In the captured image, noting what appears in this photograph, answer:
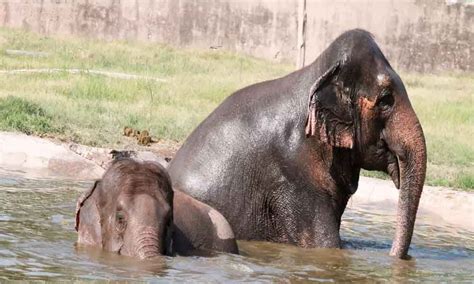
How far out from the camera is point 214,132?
386 inches

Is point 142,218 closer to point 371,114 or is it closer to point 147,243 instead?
point 147,243

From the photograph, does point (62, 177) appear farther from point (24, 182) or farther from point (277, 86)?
point (277, 86)

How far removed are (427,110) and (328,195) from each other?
985 centimetres

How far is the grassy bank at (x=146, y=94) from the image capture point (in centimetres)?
1474

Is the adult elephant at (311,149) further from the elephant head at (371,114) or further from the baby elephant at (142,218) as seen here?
the baby elephant at (142,218)

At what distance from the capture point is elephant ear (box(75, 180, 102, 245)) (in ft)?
26.3

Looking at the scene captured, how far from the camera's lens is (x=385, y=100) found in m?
9.30

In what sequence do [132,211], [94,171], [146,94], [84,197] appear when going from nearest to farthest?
1. [132,211]
2. [84,197]
3. [94,171]
4. [146,94]

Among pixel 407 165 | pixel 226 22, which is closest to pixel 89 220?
pixel 407 165

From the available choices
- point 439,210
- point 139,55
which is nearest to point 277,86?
point 439,210

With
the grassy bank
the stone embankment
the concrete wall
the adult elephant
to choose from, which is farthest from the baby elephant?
the concrete wall

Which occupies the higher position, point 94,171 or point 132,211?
point 132,211

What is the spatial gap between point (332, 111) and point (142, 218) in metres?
2.42

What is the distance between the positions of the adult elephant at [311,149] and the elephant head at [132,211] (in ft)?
5.73
